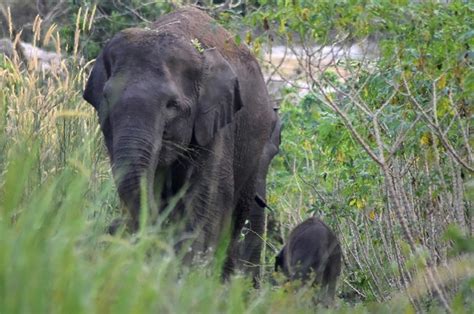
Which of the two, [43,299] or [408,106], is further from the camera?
[408,106]

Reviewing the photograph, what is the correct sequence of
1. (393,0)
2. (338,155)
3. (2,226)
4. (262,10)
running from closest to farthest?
(2,226)
(393,0)
(262,10)
(338,155)

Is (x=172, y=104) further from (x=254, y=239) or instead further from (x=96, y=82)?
(x=254, y=239)

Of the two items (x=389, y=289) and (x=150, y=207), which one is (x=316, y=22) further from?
(x=389, y=289)

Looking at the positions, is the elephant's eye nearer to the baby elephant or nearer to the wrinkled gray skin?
the baby elephant

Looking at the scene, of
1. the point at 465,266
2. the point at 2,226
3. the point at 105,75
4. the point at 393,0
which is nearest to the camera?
the point at 2,226

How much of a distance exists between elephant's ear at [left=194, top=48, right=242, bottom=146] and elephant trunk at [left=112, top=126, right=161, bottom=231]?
79 cm

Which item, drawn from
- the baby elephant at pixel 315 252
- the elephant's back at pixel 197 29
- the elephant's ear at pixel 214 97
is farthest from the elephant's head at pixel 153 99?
the baby elephant at pixel 315 252

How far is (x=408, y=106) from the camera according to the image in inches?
372

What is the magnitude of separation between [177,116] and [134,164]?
900 millimetres

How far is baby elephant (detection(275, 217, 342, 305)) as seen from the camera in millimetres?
10016

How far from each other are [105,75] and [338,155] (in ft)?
6.45

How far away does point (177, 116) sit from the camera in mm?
9797

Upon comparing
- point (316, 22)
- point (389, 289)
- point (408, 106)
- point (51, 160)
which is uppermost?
Answer: point (316, 22)

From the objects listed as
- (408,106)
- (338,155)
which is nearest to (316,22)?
(408,106)
